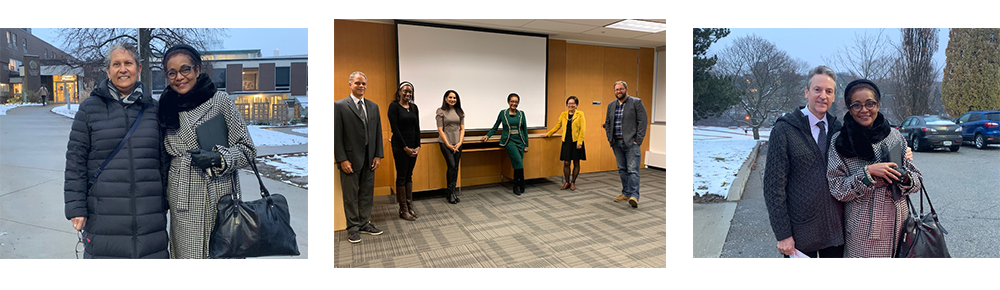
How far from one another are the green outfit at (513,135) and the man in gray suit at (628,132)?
39.6 inches

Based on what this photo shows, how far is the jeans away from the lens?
4.39m

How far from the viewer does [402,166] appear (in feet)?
12.7

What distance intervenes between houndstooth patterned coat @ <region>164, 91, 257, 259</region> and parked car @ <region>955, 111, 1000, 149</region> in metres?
3.75

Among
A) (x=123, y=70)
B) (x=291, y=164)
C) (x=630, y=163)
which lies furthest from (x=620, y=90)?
(x=123, y=70)

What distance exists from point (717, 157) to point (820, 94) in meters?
0.55

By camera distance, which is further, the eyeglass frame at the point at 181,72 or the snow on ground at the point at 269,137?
the snow on ground at the point at 269,137

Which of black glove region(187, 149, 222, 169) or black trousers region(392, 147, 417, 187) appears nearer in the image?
black glove region(187, 149, 222, 169)

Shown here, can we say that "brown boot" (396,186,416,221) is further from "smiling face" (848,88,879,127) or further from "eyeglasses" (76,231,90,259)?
"smiling face" (848,88,879,127)

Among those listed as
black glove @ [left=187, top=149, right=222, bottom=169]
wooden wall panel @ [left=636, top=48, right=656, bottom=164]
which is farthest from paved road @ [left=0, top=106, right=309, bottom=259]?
wooden wall panel @ [left=636, top=48, right=656, bottom=164]

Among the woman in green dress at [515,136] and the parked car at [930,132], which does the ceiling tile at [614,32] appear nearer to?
the woman in green dress at [515,136]

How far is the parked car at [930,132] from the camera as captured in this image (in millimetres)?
2225

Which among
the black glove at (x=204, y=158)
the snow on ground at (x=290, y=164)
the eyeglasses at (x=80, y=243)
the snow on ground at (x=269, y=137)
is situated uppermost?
the snow on ground at (x=269, y=137)

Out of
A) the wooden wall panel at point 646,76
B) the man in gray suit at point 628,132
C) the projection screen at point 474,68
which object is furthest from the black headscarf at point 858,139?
the wooden wall panel at point 646,76
